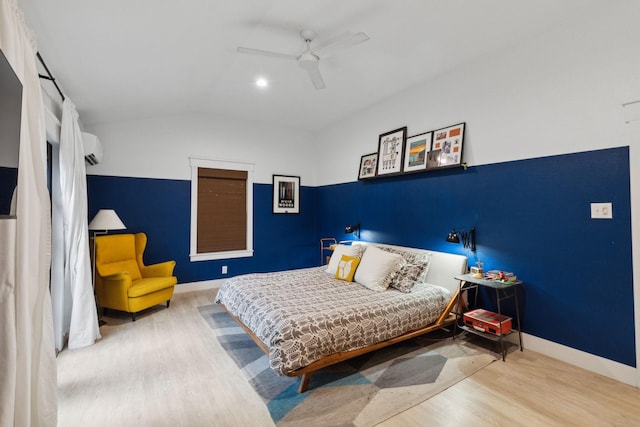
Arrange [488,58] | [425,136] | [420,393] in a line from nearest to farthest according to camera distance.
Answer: [420,393]
[488,58]
[425,136]

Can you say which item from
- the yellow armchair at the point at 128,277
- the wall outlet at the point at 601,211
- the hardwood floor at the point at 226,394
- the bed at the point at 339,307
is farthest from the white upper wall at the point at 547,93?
the yellow armchair at the point at 128,277

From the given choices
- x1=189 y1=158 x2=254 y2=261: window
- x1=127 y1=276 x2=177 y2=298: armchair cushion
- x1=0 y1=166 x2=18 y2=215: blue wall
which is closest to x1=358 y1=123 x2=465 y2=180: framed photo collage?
x1=189 y1=158 x2=254 y2=261: window

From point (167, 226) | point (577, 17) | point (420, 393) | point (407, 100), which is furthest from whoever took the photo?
point (167, 226)

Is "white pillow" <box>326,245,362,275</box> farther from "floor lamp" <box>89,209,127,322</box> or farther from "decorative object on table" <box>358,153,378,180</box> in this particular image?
"floor lamp" <box>89,209,127,322</box>

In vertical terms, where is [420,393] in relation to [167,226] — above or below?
below

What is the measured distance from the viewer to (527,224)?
2.87m

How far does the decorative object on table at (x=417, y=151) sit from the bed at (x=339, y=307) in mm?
1130

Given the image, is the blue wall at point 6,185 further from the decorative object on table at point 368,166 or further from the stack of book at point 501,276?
the decorative object on table at point 368,166

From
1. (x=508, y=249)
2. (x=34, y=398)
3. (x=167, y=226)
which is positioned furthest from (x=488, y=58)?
(x=167, y=226)

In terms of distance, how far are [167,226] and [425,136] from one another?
413 cm

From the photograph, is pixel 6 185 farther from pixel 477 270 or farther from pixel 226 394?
pixel 477 270

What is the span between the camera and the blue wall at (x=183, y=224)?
169 inches

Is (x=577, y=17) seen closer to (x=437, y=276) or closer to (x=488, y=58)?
(x=488, y=58)

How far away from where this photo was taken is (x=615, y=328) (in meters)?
2.35
